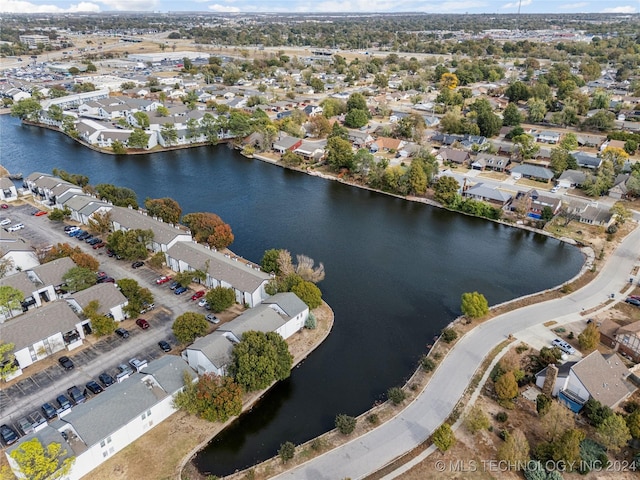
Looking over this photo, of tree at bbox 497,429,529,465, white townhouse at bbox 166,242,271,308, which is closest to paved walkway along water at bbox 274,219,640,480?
tree at bbox 497,429,529,465

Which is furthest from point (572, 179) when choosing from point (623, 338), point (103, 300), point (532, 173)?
point (103, 300)

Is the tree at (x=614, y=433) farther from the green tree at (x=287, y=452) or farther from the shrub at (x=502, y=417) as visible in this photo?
the green tree at (x=287, y=452)

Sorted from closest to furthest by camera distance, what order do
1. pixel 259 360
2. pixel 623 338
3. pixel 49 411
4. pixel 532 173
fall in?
pixel 49 411
pixel 259 360
pixel 623 338
pixel 532 173

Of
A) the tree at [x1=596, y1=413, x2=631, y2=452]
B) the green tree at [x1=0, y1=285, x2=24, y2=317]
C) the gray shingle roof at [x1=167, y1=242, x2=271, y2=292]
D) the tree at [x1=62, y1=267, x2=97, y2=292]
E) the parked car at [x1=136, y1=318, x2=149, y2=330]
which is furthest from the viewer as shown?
the gray shingle roof at [x1=167, y1=242, x2=271, y2=292]

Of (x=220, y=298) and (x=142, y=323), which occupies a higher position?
(x=220, y=298)

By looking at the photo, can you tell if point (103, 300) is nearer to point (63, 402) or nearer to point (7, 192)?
point (63, 402)

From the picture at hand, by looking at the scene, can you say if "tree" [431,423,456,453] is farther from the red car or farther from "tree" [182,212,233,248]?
"tree" [182,212,233,248]
